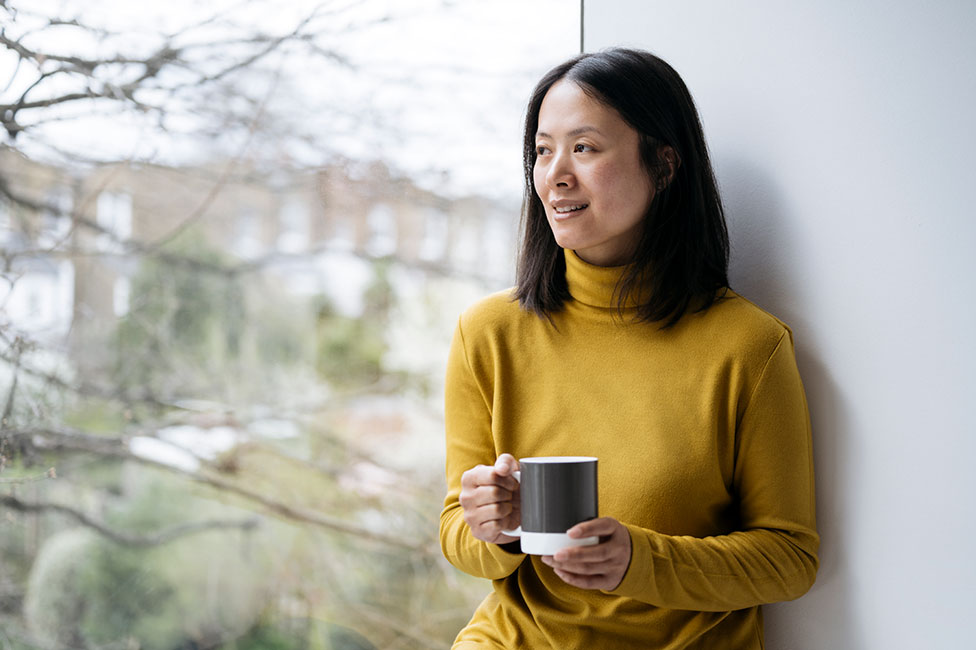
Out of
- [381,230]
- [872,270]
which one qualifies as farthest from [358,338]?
[872,270]

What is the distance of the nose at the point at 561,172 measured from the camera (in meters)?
1.16

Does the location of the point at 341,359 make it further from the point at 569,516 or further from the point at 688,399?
the point at 569,516

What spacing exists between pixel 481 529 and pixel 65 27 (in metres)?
1.42

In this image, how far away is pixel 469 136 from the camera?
6.81 feet

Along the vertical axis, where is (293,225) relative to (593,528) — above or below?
above

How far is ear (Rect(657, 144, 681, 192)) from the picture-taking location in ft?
3.91

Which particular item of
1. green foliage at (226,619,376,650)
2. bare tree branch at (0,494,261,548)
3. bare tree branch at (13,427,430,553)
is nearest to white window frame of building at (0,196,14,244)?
bare tree branch at (13,427,430,553)

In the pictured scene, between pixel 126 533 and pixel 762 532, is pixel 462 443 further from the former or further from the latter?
pixel 126 533

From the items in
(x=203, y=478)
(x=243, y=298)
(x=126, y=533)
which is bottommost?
(x=126, y=533)

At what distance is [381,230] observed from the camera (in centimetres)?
205

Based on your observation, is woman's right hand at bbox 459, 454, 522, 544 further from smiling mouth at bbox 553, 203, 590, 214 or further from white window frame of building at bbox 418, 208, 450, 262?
white window frame of building at bbox 418, 208, 450, 262

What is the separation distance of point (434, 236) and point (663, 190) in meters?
0.95

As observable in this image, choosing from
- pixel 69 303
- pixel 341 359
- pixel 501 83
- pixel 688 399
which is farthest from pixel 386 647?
pixel 501 83

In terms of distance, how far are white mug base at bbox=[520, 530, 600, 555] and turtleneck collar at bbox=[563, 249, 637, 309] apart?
16.6 inches
